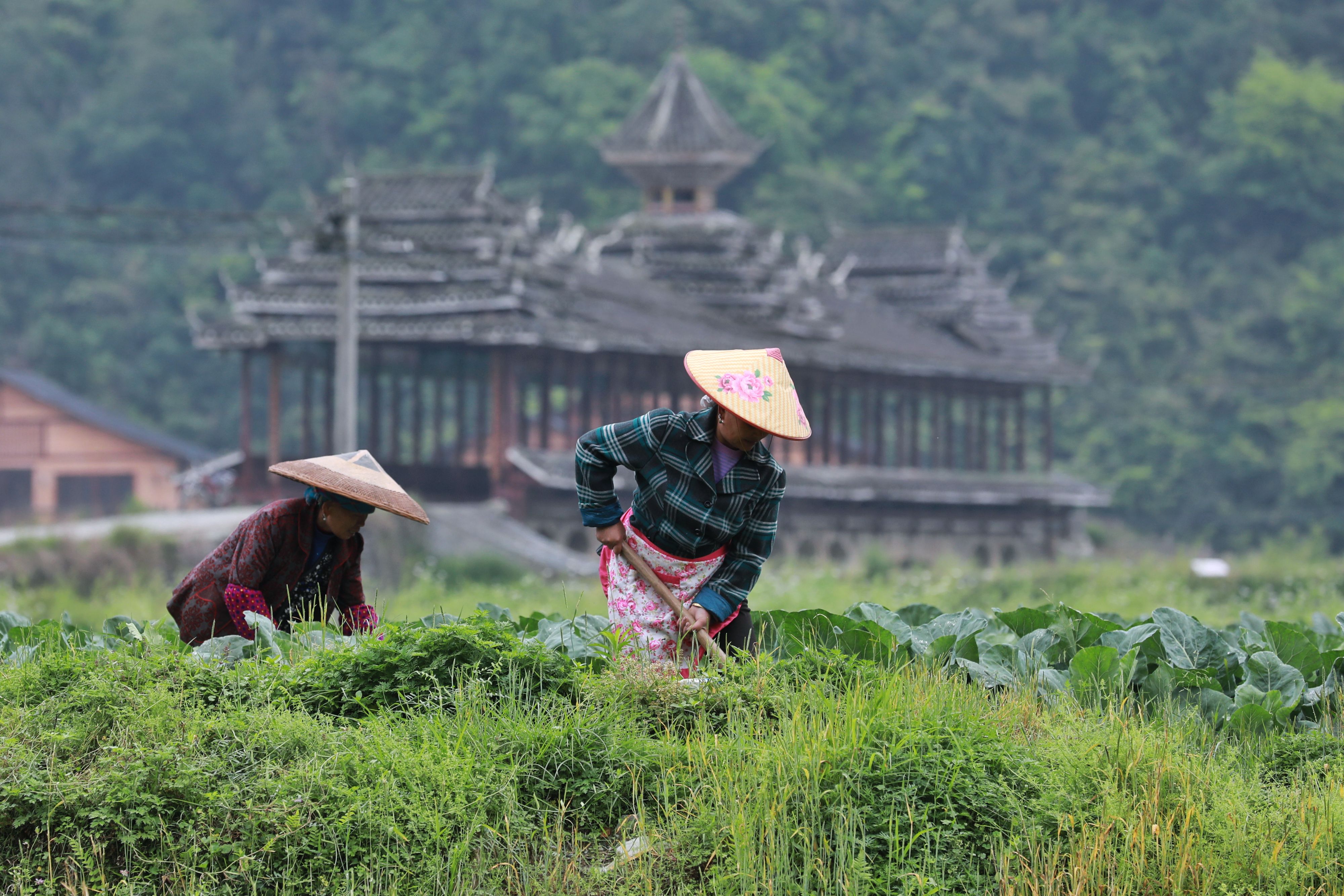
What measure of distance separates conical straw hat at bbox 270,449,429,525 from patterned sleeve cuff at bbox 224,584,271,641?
411mm

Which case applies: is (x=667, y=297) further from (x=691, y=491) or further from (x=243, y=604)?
(x=691, y=491)

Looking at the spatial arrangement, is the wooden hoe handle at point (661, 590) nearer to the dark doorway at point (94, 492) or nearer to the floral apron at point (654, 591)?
the floral apron at point (654, 591)

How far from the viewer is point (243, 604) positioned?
602cm

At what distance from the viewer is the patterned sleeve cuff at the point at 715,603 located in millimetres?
Result: 5715

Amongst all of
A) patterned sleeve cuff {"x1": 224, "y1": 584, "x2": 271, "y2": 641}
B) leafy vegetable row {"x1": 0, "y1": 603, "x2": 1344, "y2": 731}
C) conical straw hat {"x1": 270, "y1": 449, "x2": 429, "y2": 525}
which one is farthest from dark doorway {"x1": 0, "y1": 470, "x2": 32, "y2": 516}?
conical straw hat {"x1": 270, "y1": 449, "x2": 429, "y2": 525}

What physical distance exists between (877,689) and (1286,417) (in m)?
41.2

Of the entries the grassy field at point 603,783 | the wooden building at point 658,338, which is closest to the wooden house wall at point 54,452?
the wooden building at point 658,338

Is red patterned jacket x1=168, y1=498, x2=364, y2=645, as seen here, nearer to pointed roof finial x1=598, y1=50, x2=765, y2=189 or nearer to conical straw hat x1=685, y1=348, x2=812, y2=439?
conical straw hat x1=685, y1=348, x2=812, y2=439

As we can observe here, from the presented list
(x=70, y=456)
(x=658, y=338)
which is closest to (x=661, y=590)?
(x=658, y=338)

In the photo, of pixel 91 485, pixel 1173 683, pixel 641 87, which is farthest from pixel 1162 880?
pixel 641 87

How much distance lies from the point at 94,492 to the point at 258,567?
29340mm

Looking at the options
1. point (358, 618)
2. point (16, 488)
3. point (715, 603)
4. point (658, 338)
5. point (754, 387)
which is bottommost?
point (16, 488)

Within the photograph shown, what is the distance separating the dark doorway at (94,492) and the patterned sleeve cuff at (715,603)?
28433 mm

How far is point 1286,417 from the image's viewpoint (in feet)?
143
